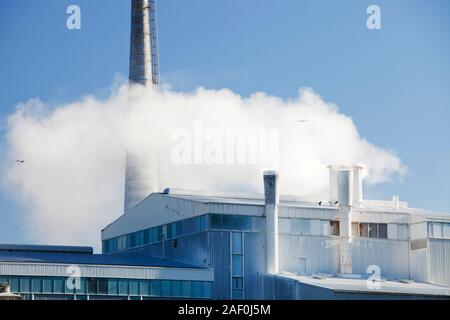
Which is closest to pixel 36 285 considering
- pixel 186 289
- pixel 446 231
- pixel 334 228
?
pixel 186 289

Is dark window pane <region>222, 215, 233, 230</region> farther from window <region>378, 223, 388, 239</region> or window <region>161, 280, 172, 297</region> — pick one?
window <region>378, 223, 388, 239</region>

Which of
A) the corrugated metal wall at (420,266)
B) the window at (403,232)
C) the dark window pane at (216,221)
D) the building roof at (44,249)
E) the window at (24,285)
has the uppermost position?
the dark window pane at (216,221)

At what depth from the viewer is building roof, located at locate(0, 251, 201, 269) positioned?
83625 mm

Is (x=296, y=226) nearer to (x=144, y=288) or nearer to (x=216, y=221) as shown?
(x=216, y=221)

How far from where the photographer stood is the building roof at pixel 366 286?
8288 cm

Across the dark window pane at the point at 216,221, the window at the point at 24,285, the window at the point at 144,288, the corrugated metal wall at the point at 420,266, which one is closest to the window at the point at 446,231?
the corrugated metal wall at the point at 420,266

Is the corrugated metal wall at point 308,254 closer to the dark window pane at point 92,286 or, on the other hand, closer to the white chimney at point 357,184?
the white chimney at point 357,184

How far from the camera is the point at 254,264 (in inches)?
3484

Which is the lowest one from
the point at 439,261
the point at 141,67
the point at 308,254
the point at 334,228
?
the point at 439,261

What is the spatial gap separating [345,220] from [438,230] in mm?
7515

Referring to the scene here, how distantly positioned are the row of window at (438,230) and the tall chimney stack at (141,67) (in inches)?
1180

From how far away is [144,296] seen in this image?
8406 cm
